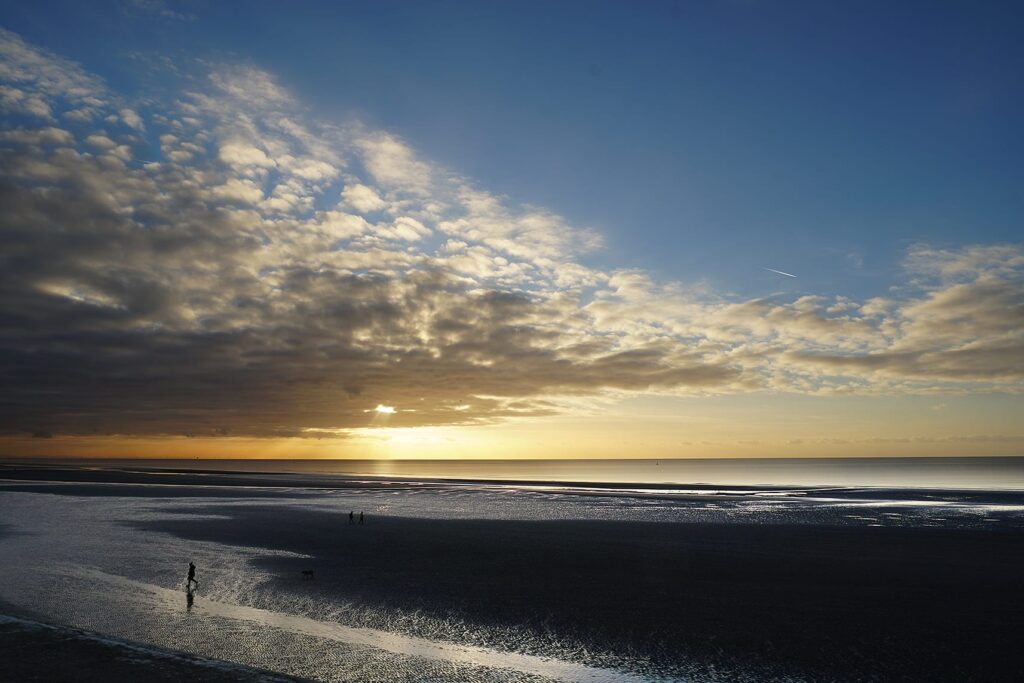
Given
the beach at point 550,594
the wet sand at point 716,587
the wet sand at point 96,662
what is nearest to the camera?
the wet sand at point 96,662

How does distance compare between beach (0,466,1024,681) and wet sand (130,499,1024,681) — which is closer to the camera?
beach (0,466,1024,681)

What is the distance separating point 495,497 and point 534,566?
52.7 m

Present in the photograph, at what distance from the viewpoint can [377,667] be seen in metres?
17.7

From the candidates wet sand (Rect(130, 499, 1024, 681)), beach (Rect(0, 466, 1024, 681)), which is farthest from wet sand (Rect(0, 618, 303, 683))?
wet sand (Rect(130, 499, 1024, 681))

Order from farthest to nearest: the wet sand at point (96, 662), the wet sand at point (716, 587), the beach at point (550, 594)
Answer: the wet sand at point (716, 587), the beach at point (550, 594), the wet sand at point (96, 662)

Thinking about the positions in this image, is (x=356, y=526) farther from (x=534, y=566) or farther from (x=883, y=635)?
(x=883, y=635)

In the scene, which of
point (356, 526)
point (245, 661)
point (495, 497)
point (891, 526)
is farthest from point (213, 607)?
point (495, 497)

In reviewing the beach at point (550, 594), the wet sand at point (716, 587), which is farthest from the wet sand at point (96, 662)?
the wet sand at point (716, 587)

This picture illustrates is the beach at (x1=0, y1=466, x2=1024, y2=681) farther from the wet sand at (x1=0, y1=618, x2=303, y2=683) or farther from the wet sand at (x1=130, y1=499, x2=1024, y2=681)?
the wet sand at (x1=0, y1=618, x2=303, y2=683)

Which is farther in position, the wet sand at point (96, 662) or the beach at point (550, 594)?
the beach at point (550, 594)

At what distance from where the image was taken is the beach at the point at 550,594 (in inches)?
733

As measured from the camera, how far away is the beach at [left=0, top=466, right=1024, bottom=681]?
18.6 metres

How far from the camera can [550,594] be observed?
88.0ft

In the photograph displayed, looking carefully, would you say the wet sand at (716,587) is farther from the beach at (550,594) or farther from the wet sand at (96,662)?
the wet sand at (96,662)
